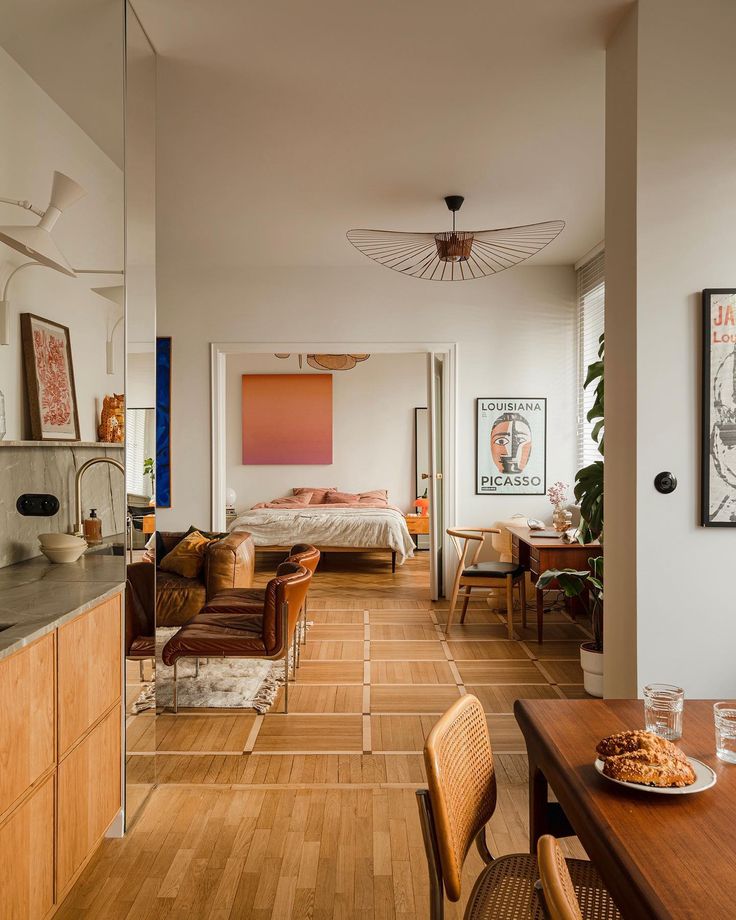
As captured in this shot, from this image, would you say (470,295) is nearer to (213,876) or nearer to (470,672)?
(470,672)

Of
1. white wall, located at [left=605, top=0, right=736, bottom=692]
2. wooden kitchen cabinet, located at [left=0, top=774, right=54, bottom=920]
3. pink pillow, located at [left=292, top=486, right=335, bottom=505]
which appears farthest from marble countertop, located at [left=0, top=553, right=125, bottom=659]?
pink pillow, located at [left=292, top=486, right=335, bottom=505]

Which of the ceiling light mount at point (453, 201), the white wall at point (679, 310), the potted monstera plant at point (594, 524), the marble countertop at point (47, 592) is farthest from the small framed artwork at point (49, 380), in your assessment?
the ceiling light mount at point (453, 201)

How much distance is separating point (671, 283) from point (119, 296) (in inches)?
78.5

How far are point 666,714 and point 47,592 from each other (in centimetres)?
179

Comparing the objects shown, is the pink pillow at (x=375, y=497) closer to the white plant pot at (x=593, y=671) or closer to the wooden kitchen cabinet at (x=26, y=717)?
the white plant pot at (x=593, y=671)

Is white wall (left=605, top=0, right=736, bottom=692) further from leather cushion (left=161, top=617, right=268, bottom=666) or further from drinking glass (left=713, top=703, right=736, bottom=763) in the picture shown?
leather cushion (left=161, top=617, right=268, bottom=666)

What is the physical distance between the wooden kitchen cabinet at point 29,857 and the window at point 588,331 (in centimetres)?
502

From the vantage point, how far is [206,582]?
5.48 meters

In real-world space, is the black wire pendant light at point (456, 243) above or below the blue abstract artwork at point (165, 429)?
above

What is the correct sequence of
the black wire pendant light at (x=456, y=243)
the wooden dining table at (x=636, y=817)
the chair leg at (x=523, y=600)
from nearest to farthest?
1. the wooden dining table at (x=636, y=817)
2. the black wire pendant light at (x=456, y=243)
3. the chair leg at (x=523, y=600)

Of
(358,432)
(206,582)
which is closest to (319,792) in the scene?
(206,582)

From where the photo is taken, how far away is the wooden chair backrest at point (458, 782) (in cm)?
133

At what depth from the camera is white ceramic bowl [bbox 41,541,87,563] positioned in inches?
107

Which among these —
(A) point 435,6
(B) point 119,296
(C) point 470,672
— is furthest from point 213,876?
(A) point 435,6
